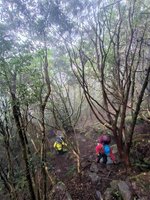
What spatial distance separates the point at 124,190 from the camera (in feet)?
18.3

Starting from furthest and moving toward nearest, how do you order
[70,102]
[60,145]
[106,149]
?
[60,145] → [70,102] → [106,149]

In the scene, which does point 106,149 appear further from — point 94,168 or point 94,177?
point 94,177

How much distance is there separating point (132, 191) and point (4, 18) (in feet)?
32.5

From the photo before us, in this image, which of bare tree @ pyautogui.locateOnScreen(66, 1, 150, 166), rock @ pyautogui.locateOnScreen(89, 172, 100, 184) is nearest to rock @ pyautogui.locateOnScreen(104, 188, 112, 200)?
rock @ pyautogui.locateOnScreen(89, 172, 100, 184)

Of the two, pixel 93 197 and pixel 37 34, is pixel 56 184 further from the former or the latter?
pixel 37 34

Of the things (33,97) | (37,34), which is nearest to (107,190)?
(33,97)

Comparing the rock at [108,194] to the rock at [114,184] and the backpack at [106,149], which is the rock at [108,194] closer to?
the rock at [114,184]

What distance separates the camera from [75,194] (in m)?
6.38

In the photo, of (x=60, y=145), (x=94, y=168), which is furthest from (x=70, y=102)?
(x=94, y=168)

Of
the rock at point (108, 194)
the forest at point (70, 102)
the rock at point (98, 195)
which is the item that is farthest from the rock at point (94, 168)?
the rock at point (108, 194)

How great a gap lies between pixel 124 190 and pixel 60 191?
2039 millimetres

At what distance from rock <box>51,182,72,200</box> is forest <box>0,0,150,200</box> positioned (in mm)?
31

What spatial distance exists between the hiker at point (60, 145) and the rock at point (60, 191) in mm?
2416

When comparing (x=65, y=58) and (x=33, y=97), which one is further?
(x=65, y=58)
